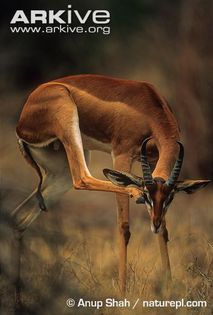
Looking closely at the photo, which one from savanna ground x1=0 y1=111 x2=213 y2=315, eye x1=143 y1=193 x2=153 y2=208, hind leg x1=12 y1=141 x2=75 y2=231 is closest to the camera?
eye x1=143 y1=193 x2=153 y2=208

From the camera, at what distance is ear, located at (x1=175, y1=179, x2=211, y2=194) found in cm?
568

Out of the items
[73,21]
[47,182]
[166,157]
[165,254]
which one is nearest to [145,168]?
[166,157]

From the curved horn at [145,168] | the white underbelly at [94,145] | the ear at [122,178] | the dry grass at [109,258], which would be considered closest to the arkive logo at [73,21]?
the white underbelly at [94,145]

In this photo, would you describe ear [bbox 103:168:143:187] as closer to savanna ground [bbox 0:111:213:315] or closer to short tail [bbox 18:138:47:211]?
savanna ground [bbox 0:111:213:315]

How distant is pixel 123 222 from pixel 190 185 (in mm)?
536

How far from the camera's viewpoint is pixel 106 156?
577cm

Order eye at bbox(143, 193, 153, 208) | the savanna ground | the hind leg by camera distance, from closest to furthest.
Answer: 1. eye at bbox(143, 193, 153, 208)
2. the savanna ground
3. the hind leg

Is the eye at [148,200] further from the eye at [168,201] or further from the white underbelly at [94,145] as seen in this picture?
the white underbelly at [94,145]

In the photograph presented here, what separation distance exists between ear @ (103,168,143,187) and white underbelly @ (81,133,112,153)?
0.53ft

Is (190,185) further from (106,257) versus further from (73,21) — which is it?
(73,21)

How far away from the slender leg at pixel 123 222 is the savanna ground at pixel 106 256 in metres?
0.04

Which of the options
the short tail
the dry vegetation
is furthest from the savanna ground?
the short tail

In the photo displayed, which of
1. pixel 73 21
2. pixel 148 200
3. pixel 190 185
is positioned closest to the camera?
pixel 148 200

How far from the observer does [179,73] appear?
5.84 m
